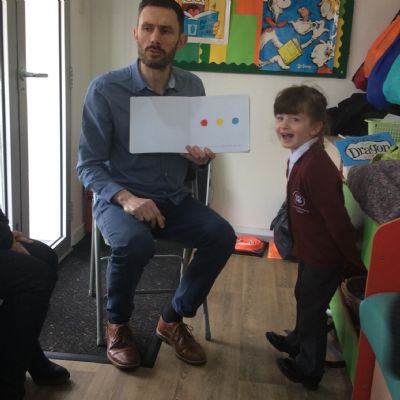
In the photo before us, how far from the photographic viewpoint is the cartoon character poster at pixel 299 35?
2762 millimetres

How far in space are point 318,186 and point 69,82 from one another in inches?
62.4

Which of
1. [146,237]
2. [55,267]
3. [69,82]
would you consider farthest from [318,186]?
[69,82]

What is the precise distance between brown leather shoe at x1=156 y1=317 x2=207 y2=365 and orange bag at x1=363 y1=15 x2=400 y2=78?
1.62 m

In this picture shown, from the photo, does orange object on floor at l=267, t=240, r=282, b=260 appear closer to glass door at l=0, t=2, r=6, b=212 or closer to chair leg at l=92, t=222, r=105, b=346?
chair leg at l=92, t=222, r=105, b=346

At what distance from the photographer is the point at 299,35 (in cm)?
280

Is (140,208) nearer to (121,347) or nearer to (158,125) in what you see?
(158,125)

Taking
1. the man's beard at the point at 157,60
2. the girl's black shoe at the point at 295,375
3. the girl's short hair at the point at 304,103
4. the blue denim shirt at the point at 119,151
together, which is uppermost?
the man's beard at the point at 157,60

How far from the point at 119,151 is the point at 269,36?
1444mm

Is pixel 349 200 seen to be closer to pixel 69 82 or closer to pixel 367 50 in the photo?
pixel 367 50

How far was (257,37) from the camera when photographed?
111 inches

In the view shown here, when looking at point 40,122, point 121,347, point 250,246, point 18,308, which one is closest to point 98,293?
point 121,347

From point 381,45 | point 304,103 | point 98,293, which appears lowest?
point 98,293

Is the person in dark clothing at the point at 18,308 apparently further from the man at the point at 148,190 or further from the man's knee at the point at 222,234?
the man's knee at the point at 222,234

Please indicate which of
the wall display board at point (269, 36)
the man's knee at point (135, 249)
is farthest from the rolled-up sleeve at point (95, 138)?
the wall display board at point (269, 36)
